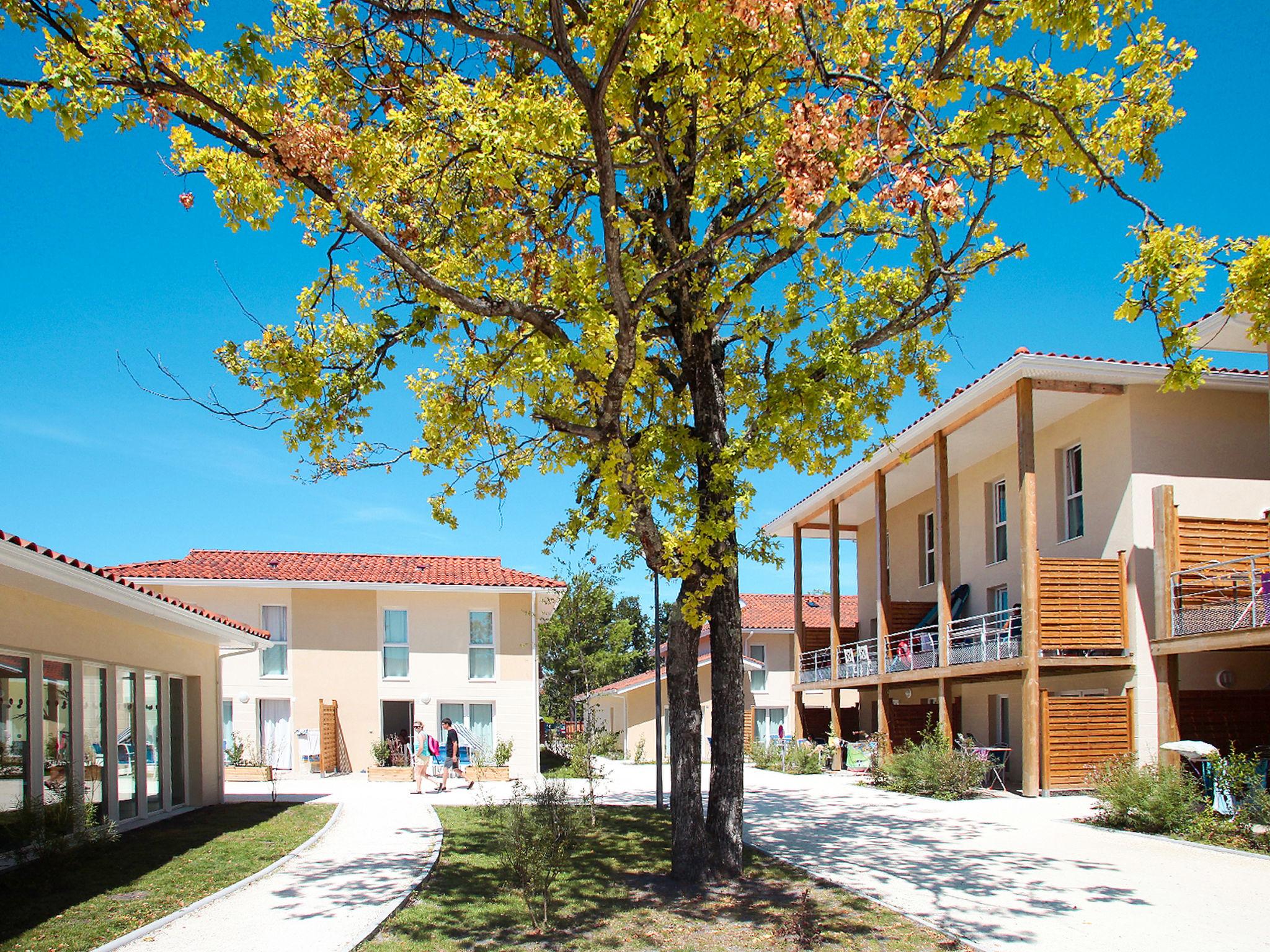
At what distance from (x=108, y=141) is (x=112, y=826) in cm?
793

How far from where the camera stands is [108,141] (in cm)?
932

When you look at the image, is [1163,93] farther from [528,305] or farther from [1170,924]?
[1170,924]

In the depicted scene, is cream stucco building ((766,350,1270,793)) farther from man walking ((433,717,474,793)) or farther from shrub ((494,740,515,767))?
shrub ((494,740,515,767))

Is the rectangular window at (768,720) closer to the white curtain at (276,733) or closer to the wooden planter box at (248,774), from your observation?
the white curtain at (276,733)

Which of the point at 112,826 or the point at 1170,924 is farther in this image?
the point at 112,826

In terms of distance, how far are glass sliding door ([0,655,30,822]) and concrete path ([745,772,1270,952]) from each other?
8.60 metres

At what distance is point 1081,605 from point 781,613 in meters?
25.1

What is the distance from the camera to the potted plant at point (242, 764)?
24688 millimetres

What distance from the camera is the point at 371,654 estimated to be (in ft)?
95.0

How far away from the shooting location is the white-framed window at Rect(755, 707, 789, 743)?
39969 millimetres

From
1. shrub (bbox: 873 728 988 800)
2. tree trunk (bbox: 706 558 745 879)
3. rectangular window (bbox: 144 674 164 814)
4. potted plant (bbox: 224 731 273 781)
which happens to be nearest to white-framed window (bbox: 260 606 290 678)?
potted plant (bbox: 224 731 273 781)

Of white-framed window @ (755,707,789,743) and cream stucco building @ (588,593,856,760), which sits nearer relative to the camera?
cream stucco building @ (588,593,856,760)

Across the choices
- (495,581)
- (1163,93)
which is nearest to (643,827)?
(1163,93)

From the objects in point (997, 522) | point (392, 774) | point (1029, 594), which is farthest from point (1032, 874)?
point (392, 774)
